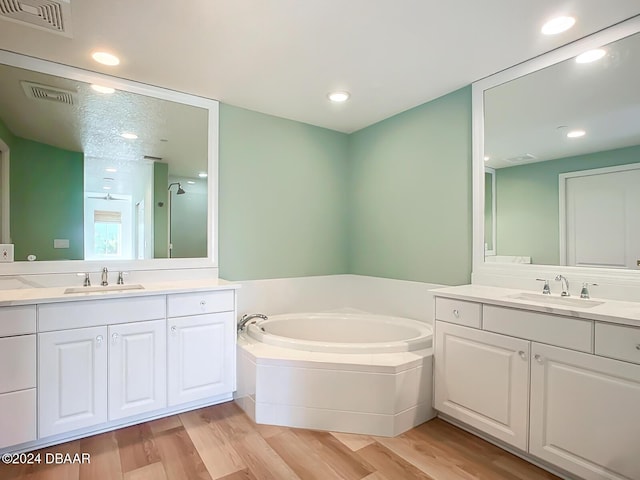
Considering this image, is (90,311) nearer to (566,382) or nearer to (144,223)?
(144,223)

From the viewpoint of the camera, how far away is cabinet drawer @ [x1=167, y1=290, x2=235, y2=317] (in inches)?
91.0

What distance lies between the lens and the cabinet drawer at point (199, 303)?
7.59 feet

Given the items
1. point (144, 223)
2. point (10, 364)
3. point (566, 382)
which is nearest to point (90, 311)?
point (10, 364)

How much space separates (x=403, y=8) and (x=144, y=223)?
218 cm

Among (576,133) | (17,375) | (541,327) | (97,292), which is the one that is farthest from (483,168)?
(17,375)

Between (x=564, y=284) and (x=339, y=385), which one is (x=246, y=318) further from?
(x=564, y=284)

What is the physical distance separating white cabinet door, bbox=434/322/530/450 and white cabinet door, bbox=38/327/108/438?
204 centimetres

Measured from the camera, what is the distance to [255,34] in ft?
6.43

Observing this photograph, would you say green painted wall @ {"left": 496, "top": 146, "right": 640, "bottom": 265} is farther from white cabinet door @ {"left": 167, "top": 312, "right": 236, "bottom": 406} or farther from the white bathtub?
white cabinet door @ {"left": 167, "top": 312, "right": 236, "bottom": 406}

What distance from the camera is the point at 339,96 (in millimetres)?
2803

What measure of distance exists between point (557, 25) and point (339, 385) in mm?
2327

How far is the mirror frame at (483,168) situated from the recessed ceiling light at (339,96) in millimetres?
931

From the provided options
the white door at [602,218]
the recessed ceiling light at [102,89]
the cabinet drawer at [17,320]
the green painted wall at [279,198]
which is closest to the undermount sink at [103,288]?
the cabinet drawer at [17,320]

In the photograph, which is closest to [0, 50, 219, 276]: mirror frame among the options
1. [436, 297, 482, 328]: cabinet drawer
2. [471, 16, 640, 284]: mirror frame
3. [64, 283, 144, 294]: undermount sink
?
[64, 283, 144, 294]: undermount sink
